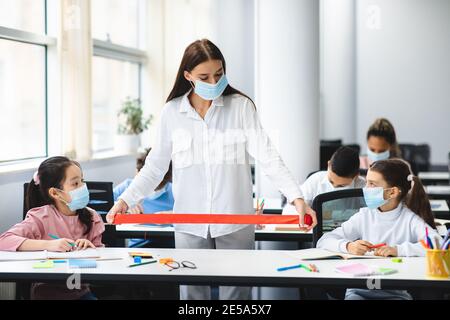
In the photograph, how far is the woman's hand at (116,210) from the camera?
308 centimetres

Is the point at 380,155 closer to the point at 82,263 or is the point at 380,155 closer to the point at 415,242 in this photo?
the point at 415,242

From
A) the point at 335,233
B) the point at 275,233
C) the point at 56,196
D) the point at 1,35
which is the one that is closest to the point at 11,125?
the point at 1,35

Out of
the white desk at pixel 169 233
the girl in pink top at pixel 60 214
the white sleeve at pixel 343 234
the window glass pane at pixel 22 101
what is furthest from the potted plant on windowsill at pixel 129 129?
the white sleeve at pixel 343 234

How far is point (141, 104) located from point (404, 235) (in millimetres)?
4808

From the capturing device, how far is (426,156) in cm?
900

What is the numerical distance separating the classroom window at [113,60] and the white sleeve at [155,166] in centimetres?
307

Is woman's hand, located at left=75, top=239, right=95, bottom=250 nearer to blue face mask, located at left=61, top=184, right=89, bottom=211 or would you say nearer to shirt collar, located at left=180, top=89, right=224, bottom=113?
blue face mask, located at left=61, top=184, right=89, bottom=211

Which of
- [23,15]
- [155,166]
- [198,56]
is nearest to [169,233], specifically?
[155,166]

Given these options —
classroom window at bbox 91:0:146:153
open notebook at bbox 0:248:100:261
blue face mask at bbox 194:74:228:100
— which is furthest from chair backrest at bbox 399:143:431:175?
open notebook at bbox 0:248:100:261

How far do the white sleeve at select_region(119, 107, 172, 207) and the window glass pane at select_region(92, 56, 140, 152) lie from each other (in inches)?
125

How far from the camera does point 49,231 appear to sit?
3240 mm

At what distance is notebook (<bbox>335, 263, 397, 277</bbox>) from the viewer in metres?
2.60

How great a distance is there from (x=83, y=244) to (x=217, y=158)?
729 mm

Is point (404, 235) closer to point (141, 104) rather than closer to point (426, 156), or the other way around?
point (141, 104)
